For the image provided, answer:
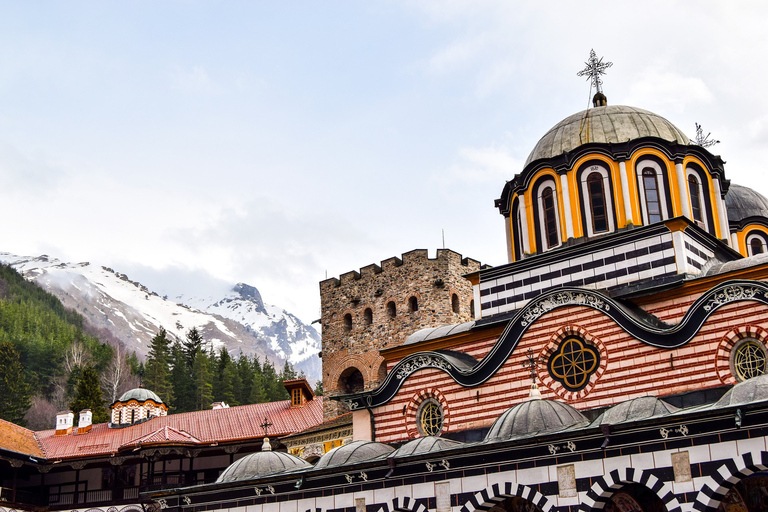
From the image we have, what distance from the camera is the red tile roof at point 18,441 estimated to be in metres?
30.6

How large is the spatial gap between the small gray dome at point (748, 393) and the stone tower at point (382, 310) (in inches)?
757

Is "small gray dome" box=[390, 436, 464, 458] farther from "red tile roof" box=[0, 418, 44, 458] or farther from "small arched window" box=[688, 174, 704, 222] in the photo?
"red tile roof" box=[0, 418, 44, 458]

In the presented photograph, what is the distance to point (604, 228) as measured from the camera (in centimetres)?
2022

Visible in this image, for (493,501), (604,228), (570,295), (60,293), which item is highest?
(60,293)

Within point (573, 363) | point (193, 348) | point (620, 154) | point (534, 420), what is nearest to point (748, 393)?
point (534, 420)

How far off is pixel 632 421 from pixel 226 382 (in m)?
50.6

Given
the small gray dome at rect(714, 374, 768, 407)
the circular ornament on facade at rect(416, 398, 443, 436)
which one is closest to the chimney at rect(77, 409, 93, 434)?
the circular ornament on facade at rect(416, 398, 443, 436)

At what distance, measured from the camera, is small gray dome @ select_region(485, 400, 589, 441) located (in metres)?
14.5

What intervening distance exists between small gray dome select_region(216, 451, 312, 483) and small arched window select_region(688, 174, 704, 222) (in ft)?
35.0

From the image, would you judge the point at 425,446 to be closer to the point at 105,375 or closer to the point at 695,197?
the point at 695,197

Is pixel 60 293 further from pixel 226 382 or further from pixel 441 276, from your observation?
pixel 441 276

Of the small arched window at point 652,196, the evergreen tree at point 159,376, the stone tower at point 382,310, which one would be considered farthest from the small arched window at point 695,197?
the evergreen tree at point 159,376

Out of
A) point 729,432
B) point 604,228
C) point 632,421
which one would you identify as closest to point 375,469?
point 632,421

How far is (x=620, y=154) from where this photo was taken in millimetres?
20516
